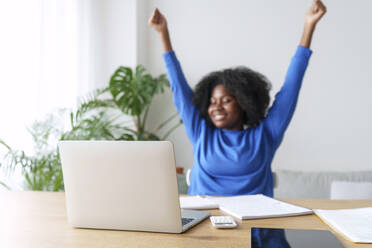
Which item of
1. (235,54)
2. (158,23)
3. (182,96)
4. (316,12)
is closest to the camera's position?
(316,12)

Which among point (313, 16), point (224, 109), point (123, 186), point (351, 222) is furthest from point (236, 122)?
point (123, 186)

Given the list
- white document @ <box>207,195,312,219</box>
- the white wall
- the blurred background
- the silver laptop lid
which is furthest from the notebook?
the white wall

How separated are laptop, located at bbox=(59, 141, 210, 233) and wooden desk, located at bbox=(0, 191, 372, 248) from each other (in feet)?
0.09

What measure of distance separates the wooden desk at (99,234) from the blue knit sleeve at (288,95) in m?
0.82

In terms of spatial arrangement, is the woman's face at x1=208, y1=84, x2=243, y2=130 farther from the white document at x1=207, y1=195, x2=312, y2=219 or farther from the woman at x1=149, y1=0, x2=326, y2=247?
the white document at x1=207, y1=195, x2=312, y2=219

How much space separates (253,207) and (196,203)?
19cm

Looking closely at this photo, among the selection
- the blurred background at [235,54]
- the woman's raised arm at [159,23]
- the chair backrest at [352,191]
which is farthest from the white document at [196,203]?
the blurred background at [235,54]

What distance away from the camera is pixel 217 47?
323 centimetres

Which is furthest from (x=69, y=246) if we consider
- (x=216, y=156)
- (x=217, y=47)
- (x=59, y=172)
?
(x=217, y=47)

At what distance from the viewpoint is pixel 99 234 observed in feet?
2.94

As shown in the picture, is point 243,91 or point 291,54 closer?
point 243,91

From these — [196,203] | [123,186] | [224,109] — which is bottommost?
A: [196,203]

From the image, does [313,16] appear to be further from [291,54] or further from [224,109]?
[291,54]

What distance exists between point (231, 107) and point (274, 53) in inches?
Result: 53.7
